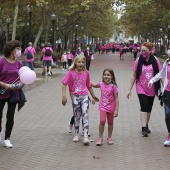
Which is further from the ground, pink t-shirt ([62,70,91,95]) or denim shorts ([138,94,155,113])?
pink t-shirt ([62,70,91,95])

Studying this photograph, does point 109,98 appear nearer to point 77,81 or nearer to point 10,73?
point 77,81

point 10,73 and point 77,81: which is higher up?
point 10,73

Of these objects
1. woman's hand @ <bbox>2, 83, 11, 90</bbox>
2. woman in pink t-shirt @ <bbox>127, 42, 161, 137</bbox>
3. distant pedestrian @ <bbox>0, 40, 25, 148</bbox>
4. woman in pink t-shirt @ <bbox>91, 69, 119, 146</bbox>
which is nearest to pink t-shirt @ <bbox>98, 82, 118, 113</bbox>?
woman in pink t-shirt @ <bbox>91, 69, 119, 146</bbox>

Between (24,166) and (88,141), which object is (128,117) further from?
(24,166)

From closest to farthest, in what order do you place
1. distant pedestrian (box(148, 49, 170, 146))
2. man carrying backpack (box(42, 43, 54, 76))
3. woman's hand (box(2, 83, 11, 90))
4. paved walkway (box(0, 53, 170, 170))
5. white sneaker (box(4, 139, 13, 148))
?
paved walkway (box(0, 53, 170, 170)) → woman's hand (box(2, 83, 11, 90)) → white sneaker (box(4, 139, 13, 148)) → distant pedestrian (box(148, 49, 170, 146)) → man carrying backpack (box(42, 43, 54, 76))

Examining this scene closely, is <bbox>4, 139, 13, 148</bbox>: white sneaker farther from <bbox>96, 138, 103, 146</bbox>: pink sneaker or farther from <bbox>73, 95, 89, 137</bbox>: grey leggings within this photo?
<bbox>96, 138, 103, 146</bbox>: pink sneaker

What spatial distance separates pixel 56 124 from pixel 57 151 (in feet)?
7.89

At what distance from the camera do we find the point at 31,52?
22.8m

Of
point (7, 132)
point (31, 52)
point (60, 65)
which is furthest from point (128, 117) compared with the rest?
point (60, 65)

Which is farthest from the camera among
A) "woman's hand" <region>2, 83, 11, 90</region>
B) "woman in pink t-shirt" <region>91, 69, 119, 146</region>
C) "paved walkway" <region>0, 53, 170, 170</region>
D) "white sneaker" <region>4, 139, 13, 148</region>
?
"woman in pink t-shirt" <region>91, 69, 119, 146</region>

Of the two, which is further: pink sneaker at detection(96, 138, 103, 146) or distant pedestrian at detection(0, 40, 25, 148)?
pink sneaker at detection(96, 138, 103, 146)

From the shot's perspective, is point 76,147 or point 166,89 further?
point 166,89

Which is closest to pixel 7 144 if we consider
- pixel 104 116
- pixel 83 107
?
pixel 83 107

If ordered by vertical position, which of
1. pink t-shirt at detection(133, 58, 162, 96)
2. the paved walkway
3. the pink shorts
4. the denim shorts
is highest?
pink t-shirt at detection(133, 58, 162, 96)
